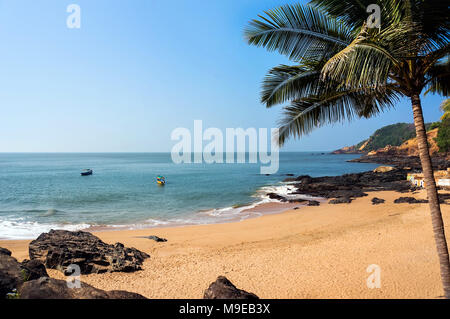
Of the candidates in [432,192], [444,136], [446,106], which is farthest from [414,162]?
[432,192]

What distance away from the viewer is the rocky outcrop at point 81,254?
8695 millimetres

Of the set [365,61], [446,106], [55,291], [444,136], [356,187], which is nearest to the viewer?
[55,291]

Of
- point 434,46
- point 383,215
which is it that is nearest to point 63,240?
point 434,46

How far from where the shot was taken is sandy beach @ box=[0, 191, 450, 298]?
280 inches

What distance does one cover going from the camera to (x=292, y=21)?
5301 mm

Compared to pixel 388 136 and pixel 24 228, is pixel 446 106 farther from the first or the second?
pixel 388 136

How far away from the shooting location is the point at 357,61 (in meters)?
3.80

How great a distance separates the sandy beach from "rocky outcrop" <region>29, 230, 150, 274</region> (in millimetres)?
383

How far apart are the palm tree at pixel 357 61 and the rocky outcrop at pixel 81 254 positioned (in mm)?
7449

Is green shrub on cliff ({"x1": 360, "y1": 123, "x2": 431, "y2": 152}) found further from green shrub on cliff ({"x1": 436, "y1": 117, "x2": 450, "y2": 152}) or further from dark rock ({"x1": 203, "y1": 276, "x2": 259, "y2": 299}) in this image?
dark rock ({"x1": 203, "y1": 276, "x2": 259, "y2": 299})

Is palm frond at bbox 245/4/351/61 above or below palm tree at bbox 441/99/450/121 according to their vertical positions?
below

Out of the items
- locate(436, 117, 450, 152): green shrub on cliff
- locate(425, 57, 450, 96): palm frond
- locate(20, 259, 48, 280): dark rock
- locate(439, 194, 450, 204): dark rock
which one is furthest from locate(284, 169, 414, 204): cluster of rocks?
locate(436, 117, 450, 152): green shrub on cliff

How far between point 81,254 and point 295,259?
795 cm

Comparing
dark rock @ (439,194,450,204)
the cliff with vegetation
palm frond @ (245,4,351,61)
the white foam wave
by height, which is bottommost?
the white foam wave
